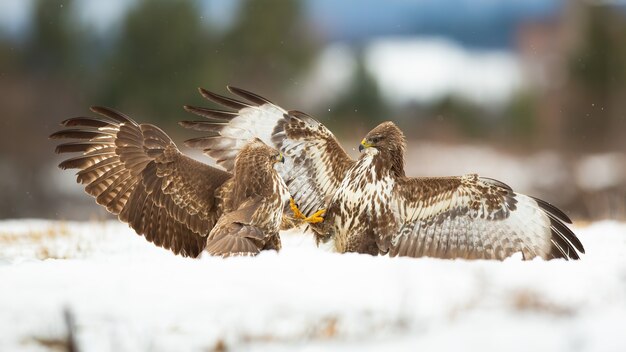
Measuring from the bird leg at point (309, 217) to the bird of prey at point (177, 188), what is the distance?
21 centimetres

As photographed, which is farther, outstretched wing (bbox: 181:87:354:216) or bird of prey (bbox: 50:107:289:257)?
outstretched wing (bbox: 181:87:354:216)

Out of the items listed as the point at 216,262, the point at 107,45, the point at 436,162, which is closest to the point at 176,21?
the point at 107,45

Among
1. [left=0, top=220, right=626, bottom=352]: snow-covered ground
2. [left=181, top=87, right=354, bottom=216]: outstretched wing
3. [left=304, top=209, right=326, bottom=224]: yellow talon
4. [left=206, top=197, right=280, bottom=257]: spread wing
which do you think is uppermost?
[left=181, top=87, right=354, bottom=216]: outstretched wing

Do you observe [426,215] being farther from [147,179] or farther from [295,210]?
[147,179]

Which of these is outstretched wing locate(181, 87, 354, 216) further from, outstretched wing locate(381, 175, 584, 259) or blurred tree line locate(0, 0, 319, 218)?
blurred tree line locate(0, 0, 319, 218)

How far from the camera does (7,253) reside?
275 inches

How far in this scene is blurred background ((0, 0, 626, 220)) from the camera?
25.7 meters

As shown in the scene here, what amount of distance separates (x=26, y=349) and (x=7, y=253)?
2.91 m

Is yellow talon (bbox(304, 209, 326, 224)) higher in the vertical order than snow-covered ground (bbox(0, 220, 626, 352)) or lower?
higher

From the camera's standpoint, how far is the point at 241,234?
559cm

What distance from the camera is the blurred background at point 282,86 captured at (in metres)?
25.7

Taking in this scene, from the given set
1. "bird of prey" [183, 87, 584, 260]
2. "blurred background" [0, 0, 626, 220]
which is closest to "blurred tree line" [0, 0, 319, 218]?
"blurred background" [0, 0, 626, 220]

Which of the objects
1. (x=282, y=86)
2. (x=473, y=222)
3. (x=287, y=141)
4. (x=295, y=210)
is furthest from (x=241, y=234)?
(x=282, y=86)

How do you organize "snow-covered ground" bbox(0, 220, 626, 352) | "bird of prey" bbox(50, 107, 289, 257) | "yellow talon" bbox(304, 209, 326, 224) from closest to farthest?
"snow-covered ground" bbox(0, 220, 626, 352)
"bird of prey" bbox(50, 107, 289, 257)
"yellow talon" bbox(304, 209, 326, 224)
